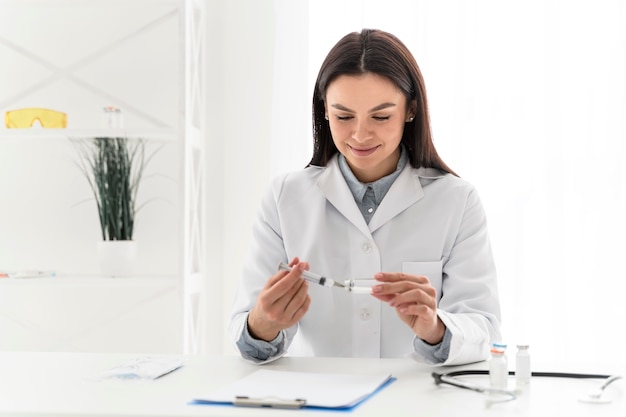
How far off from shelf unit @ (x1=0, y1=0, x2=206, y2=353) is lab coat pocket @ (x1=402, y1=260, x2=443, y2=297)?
1239 millimetres

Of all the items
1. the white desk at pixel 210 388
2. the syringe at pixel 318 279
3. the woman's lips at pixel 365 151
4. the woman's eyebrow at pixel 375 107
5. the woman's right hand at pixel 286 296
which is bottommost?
the white desk at pixel 210 388

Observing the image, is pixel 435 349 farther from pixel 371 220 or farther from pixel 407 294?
pixel 371 220

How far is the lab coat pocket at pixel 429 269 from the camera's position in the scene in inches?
69.1

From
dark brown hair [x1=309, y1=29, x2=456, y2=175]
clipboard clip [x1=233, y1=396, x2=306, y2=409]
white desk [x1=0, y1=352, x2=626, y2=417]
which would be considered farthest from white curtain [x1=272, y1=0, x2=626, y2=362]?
clipboard clip [x1=233, y1=396, x2=306, y2=409]

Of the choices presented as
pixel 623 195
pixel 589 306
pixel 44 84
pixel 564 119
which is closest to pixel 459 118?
pixel 564 119

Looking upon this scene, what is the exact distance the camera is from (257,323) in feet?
5.05

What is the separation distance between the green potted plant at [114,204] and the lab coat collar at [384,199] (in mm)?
1096

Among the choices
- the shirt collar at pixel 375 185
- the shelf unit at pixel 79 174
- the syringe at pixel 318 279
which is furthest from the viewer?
the shelf unit at pixel 79 174

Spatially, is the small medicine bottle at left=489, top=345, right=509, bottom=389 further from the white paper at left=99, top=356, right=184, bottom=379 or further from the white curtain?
the white curtain

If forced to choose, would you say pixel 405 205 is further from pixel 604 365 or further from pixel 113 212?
pixel 113 212

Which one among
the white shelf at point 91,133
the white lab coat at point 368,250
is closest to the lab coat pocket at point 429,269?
the white lab coat at point 368,250

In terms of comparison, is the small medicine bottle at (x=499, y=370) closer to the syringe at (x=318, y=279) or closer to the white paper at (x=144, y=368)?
the syringe at (x=318, y=279)

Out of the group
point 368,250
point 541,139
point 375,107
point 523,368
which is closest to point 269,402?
point 523,368

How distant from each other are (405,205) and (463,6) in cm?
123
